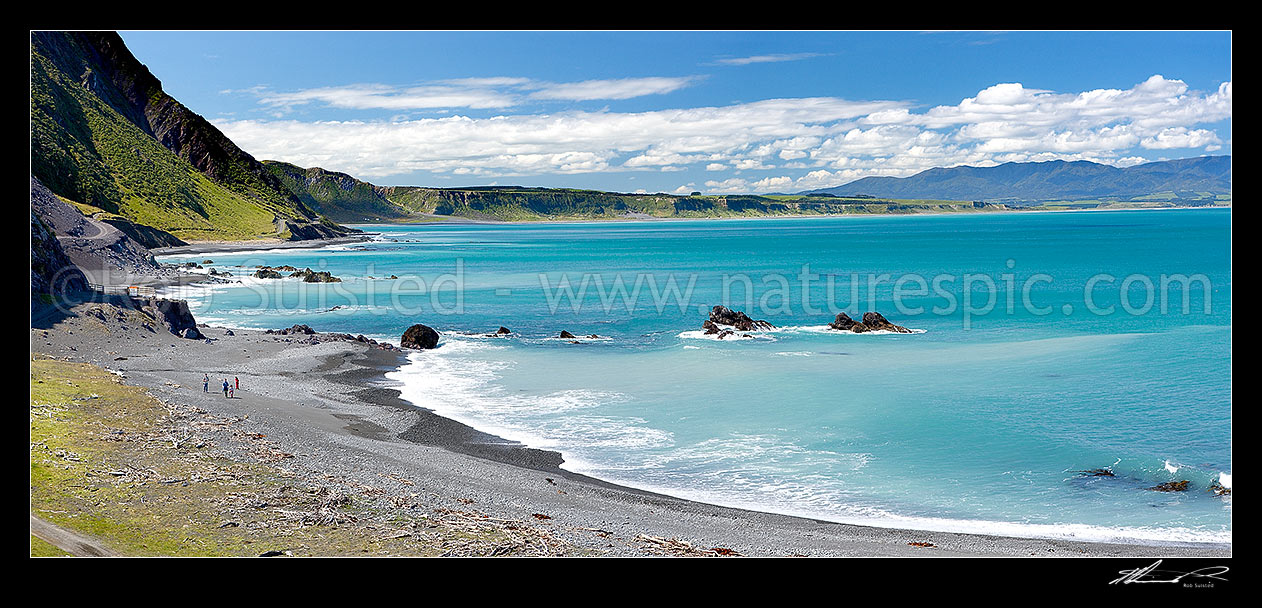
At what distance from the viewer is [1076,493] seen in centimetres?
1938

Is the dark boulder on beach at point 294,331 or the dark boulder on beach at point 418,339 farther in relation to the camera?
the dark boulder on beach at point 294,331

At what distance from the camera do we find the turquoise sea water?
762 inches

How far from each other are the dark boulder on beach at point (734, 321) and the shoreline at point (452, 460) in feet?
70.0

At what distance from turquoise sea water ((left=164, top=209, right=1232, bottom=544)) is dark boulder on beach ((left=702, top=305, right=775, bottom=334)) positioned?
3.94 feet

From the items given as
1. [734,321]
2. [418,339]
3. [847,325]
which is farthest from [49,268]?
[847,325]

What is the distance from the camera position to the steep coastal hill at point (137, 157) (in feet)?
367

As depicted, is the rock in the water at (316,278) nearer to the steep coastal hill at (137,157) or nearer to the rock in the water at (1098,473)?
the steep coastal hill at (137,157)

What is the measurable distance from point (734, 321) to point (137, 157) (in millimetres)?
121808

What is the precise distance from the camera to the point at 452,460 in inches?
804

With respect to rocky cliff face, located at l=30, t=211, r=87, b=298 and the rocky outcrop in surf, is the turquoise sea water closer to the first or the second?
the rocky outcrop in surf

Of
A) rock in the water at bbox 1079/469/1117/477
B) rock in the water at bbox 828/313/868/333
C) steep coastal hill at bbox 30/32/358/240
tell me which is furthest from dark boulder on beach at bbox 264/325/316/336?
steep coastal hill at bbox 30/32/358/240
